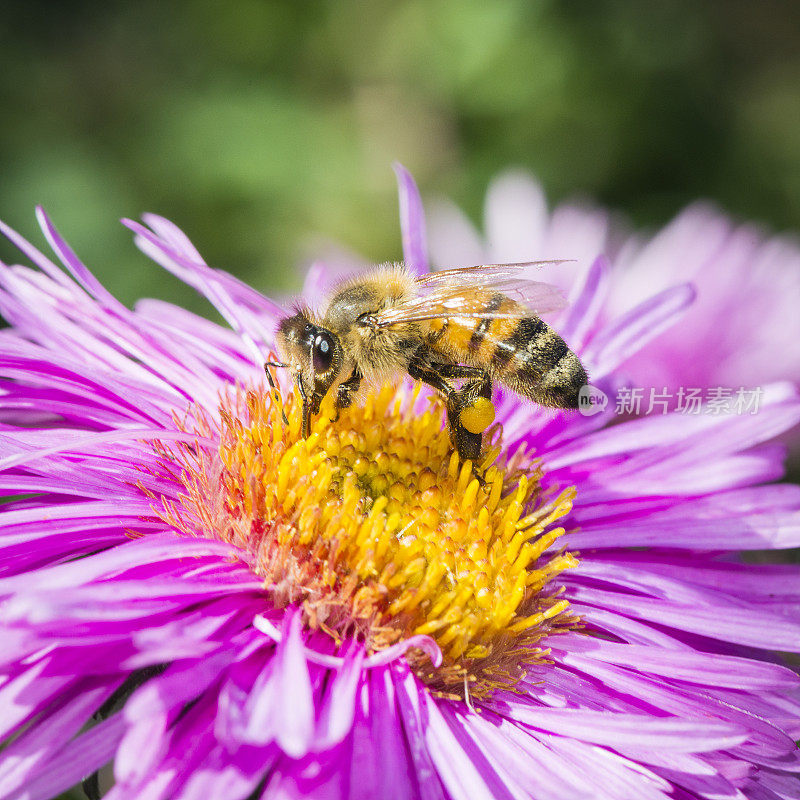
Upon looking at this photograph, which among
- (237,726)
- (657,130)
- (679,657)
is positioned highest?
(657,130)

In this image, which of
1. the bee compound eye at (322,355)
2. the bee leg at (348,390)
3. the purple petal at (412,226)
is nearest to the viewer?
the bee compound eye at (322,355)

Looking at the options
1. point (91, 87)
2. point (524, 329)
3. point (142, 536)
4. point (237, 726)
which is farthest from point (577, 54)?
point (237, 726)

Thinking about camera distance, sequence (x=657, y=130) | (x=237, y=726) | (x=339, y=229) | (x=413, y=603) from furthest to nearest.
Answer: (x=657, y=130)
(x=339, y=229)
(x=413, y=603)
(x=237, y=726)

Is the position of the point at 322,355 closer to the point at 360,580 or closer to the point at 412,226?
the point at 360,580

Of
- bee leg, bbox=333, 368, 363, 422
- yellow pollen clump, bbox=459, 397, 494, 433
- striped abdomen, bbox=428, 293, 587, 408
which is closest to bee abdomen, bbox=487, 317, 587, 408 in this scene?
striped abdomen, bbox=428, 293, 587, 408

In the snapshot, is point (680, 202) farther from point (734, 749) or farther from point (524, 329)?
point (734, 749)

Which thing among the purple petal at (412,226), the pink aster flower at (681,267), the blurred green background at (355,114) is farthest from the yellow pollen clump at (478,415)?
the blurred green background at (355,114)

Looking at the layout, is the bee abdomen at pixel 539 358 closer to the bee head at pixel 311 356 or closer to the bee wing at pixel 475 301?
the bee wing at pixel 475 301
